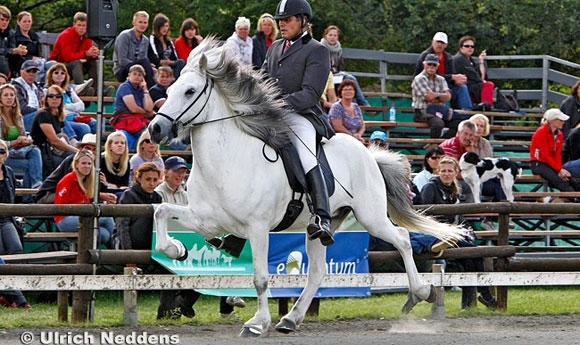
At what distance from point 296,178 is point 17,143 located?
16.9 ft

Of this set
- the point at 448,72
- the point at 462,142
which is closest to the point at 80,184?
the point at 462,142

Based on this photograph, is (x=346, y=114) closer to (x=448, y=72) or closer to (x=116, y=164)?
(x=116, y=164)

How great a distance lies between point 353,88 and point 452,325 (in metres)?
5.48

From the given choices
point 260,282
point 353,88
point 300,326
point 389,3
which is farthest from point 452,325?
point 389,3

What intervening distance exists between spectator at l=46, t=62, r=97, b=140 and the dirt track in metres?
5.15

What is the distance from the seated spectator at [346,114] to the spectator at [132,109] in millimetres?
2519

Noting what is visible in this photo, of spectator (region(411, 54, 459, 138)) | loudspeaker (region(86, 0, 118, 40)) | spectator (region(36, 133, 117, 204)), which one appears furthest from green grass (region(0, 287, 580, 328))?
spectator (region(411, 54, 459, 138))

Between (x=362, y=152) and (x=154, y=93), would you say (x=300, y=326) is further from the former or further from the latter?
(x=154, y=93)

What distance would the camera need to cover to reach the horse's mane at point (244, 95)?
36.1 feet

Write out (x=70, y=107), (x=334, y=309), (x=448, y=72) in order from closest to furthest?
(x=334, y=309), (x=70, y=107), (x=448, y=72)

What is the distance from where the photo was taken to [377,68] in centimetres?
2648

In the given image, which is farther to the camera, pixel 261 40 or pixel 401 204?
pixel 261 40

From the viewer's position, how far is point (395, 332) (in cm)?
1223

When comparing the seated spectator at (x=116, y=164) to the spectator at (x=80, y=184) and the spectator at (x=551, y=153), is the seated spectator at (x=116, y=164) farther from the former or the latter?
the spectator at (x=551, y=153)
